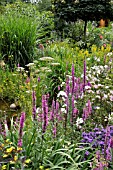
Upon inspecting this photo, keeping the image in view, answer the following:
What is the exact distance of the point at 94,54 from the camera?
5934mm

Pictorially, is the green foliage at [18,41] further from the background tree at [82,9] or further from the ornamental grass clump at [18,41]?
the background tree at [82,9]

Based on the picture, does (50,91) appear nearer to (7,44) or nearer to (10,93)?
(10,93)

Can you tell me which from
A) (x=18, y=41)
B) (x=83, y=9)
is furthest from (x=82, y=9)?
(x=18, y=41)

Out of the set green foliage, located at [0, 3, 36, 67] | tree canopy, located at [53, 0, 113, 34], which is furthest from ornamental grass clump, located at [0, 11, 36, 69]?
tree canopy, located at [53, 0, 113, 34]

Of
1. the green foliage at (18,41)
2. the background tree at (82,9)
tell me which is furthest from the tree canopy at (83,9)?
the green foliage at (18,41)

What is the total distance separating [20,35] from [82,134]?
149 inches

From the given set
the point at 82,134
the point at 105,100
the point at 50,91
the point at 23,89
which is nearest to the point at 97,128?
the point at 82,134

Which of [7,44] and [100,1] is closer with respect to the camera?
[7,44]

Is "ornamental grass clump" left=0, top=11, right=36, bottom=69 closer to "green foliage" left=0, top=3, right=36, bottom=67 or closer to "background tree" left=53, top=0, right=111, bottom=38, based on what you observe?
"green foliage" left=0, top=3, right=36, bottom=67

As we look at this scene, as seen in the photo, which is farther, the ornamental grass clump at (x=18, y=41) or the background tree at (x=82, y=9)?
the background tree at (x=82, y=9)

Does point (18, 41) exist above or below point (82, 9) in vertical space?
below

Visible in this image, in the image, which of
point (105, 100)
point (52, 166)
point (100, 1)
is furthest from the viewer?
point (100, 1)

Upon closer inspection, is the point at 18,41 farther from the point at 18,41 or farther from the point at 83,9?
the point at 83,9

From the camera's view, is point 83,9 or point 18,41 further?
point 83,9
